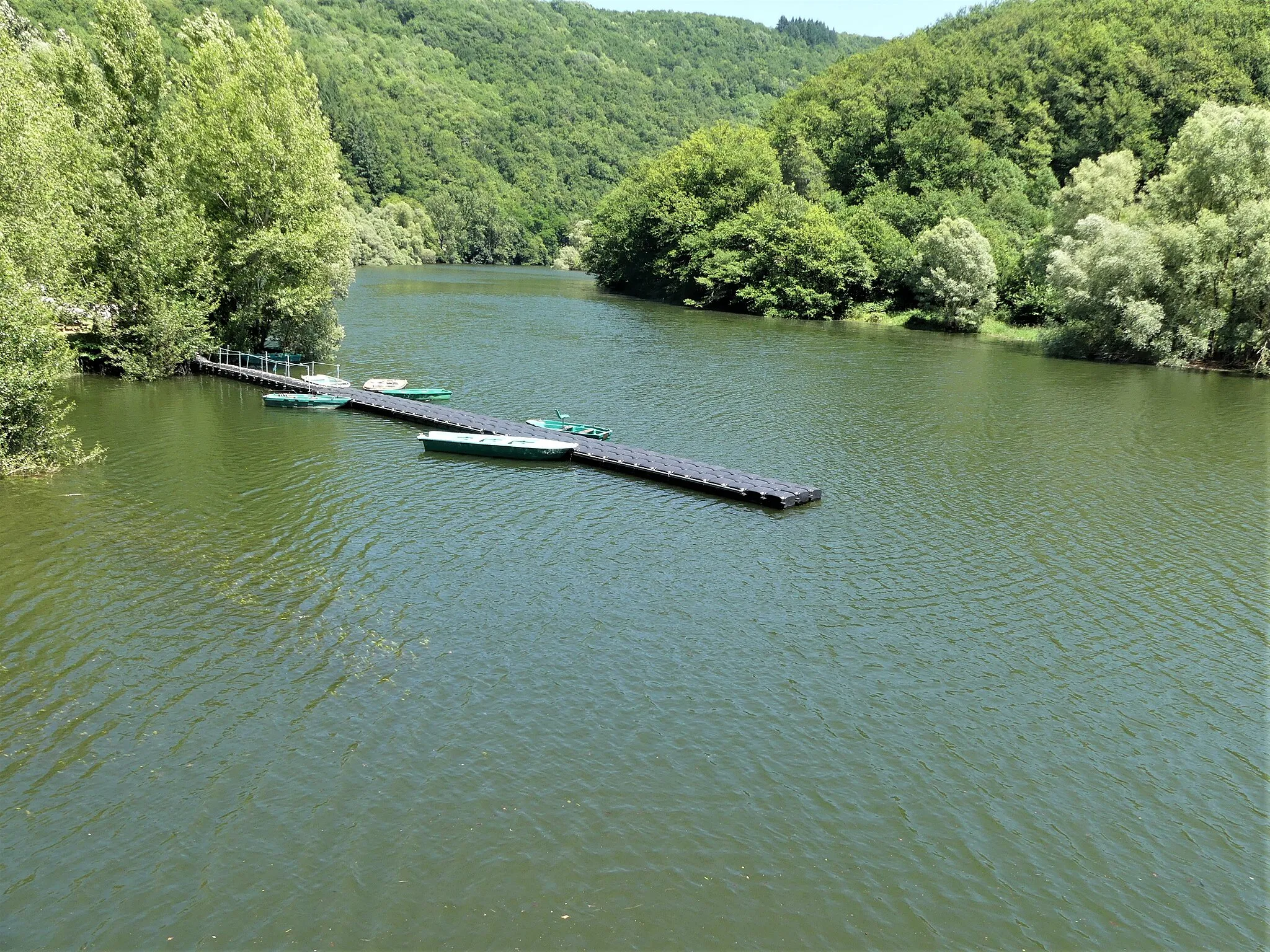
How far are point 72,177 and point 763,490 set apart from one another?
124 feet

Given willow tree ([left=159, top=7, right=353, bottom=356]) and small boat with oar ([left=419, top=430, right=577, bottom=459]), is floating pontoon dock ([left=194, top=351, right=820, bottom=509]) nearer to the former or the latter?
small boat with oar ([left=419, top=430, right=577, bottom=459])

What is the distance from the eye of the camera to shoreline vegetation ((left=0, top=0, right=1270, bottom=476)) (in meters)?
44.8

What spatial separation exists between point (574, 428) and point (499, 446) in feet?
15.1

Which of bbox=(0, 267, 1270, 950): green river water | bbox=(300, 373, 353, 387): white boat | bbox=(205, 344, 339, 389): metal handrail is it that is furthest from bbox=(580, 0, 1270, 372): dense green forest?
bbox=(205, 344, 339, 389): metal handrail

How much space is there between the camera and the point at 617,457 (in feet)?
120

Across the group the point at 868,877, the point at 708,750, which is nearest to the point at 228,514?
the point at 708,750

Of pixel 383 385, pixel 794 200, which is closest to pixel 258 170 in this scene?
pixel 383 385

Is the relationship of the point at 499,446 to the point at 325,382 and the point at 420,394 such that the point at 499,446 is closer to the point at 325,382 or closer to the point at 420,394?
the point at 420,394

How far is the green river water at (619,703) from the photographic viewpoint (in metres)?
13.5

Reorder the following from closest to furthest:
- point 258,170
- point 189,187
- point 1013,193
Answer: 1. point 258,170
2. point 189,187
3. point 1013,193

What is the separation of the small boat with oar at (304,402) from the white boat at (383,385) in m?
2.84

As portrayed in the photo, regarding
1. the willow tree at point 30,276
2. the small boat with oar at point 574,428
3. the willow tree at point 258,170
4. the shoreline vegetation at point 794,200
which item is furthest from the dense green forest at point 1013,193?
the willow tree at point 30,276

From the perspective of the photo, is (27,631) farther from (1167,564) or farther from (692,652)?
(1167,564)

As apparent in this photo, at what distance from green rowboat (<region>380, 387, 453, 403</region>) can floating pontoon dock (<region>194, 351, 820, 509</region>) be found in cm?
73
